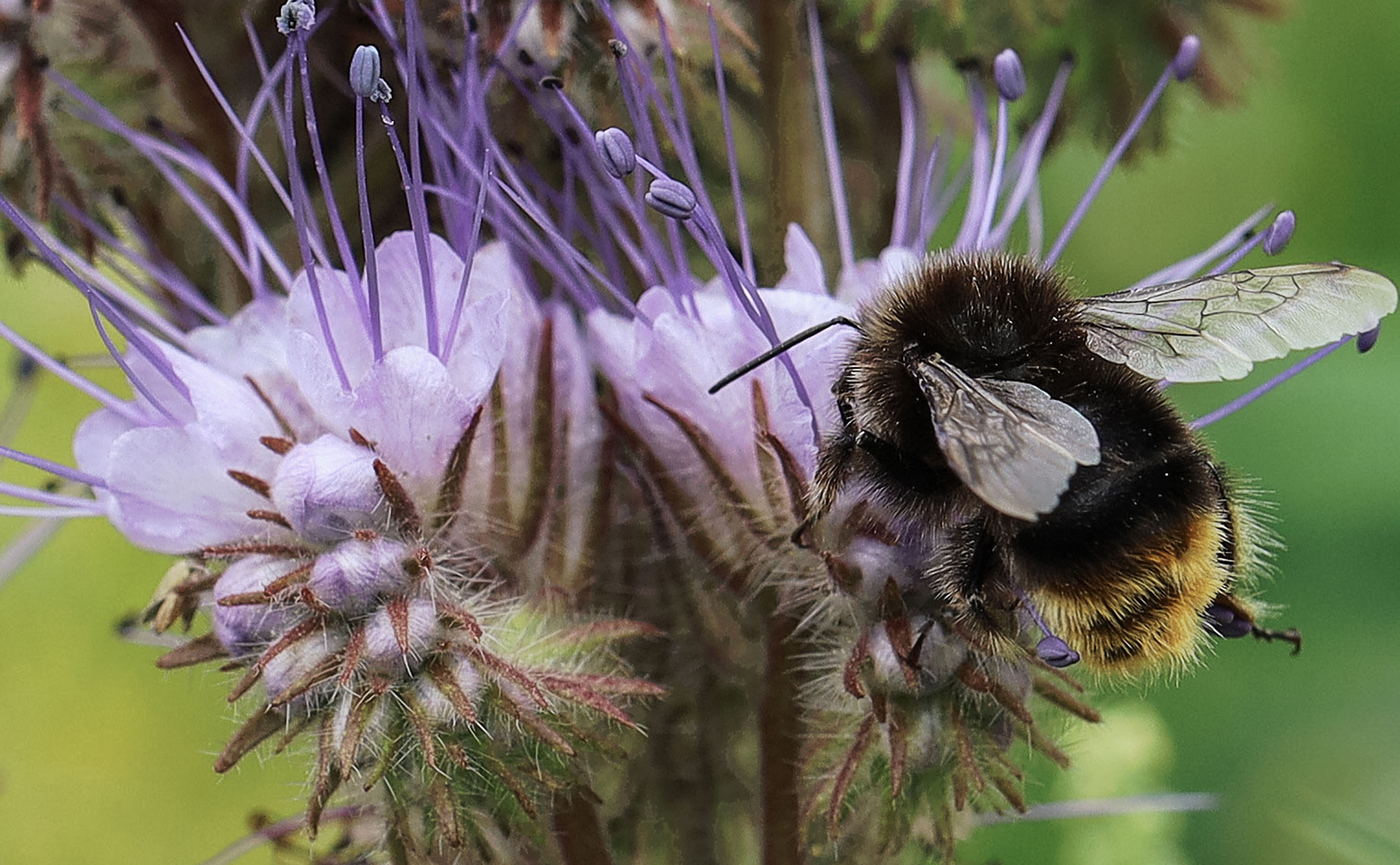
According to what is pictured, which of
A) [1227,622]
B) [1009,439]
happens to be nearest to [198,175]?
[1009,439]

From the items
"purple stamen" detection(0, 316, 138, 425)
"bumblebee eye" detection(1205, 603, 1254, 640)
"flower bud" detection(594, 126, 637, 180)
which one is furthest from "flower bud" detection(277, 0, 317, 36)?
"bumblebee eye" detection(1205, 603, 1254, 640)

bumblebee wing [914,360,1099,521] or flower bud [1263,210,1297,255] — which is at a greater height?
bumblebee wing [914,360,1099,521]

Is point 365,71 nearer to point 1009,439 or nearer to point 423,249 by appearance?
point 423,249

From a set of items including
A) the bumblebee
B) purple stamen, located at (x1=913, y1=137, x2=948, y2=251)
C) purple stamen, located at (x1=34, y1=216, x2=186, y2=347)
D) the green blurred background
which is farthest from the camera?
the green blurred background

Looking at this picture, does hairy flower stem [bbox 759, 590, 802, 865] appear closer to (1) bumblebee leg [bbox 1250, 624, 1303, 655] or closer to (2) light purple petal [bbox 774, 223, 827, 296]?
(2) light purple petal [bbox 774, 223, 827, 296]

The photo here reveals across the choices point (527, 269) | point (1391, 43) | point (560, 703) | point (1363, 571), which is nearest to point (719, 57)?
point (527, 269)

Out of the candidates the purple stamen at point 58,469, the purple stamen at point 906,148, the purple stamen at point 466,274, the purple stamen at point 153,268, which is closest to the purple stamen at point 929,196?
the purple stamen at point 906,148
